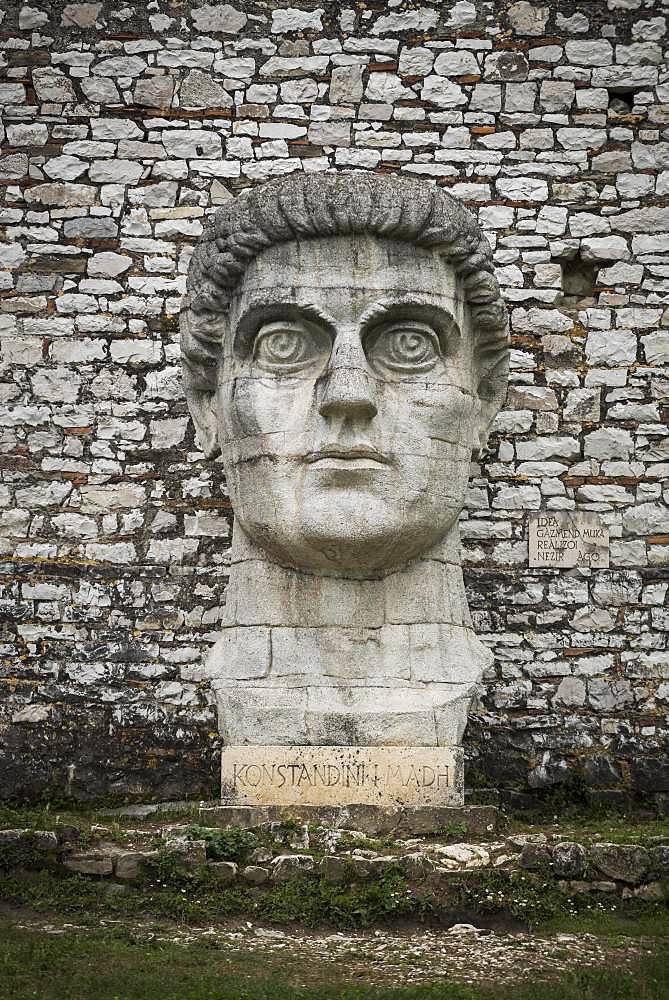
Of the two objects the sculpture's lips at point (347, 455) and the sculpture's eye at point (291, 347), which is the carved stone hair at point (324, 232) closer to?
the sculpture's eye at point (291, 347)

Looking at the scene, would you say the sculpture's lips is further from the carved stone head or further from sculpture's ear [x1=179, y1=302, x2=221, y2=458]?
sculpture's ear [x1=179, y1=302, x2=221, y2=458]

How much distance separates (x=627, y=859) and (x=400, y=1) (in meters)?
6.54

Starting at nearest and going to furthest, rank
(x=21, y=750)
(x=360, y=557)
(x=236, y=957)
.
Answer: (x=236, y=957), (x=360, y=557), (x=21, y=750)

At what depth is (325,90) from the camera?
9.00 m

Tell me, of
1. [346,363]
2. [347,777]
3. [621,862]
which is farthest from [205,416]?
[621,862]

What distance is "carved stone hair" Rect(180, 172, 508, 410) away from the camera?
5543 mm

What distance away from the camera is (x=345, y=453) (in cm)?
545

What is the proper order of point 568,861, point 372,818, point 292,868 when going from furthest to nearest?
point 372,818, point 568,861, point 292,868

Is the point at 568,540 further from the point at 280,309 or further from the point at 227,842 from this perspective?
the point at 227,842

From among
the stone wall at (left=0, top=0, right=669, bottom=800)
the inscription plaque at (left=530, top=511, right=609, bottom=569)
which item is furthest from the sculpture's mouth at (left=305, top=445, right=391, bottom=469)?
the inscription plaque at (left=530, top=511, right=609, bottom=569)

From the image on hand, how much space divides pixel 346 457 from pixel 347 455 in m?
0.01

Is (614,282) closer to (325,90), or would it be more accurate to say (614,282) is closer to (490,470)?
(490,470)

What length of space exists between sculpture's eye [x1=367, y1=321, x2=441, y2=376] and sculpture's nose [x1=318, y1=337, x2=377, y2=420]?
16cm

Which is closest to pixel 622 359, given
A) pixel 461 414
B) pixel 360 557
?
pixel 461 414
